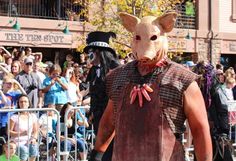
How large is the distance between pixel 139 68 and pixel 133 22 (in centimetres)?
35

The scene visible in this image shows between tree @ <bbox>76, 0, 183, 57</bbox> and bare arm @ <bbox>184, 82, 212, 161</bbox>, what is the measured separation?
A: 39.1 ft

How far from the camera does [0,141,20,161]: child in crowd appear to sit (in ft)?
23.2

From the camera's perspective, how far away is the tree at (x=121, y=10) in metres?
16.2

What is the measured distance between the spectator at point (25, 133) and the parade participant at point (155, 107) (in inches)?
150

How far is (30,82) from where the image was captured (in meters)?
9.80

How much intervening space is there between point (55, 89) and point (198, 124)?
264 inches

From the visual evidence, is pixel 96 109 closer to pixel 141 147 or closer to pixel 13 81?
pixel 141 147

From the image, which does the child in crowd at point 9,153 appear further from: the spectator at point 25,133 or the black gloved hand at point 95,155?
the black gloved hand at point 95,155

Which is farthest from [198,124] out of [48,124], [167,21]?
[48,124]

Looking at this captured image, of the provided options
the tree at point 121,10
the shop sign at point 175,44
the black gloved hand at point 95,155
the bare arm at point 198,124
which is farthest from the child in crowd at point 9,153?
the shop sign at point 175,44

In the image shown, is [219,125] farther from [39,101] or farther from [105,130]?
[39,101]

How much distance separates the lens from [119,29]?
17.0m

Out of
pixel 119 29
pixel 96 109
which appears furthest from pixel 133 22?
pixel 119 29

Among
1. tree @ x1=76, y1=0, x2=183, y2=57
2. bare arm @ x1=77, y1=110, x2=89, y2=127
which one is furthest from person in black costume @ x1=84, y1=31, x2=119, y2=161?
tree @ x1=76, y1=0, x2=183, y2=57
